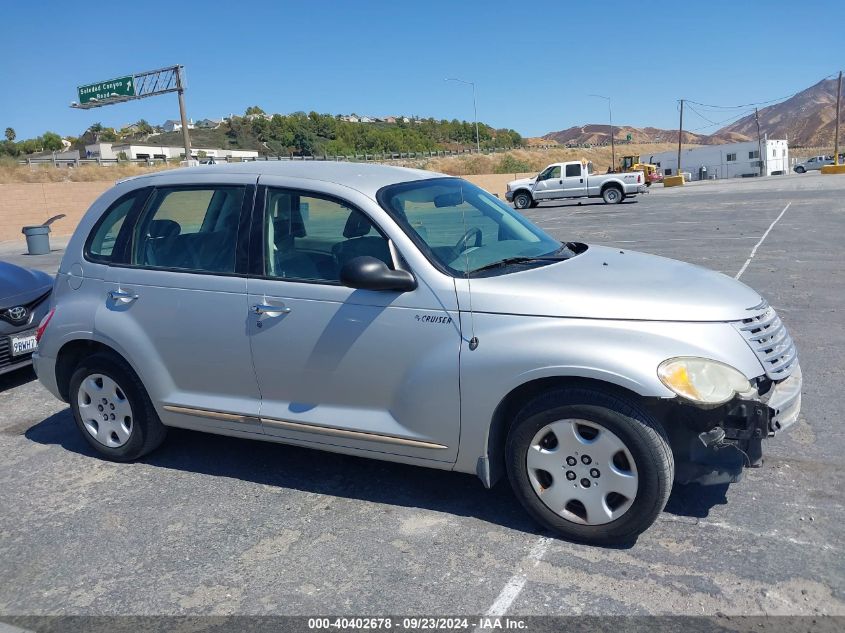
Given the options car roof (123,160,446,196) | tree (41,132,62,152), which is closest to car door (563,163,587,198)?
car roof (123,160,446,196)

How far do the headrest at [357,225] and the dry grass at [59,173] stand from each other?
→ 42132 millimetres

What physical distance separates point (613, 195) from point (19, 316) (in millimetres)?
27613

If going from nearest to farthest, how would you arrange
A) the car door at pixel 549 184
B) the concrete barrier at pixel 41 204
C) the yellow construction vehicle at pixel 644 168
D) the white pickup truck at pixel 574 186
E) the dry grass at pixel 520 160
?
the white pickup truck at pixel 574 186, the concrete barrier at pixel 41 204, the car door at pixel 549 184, the yellow construction vehicle at pixel 644 168, the dry grass at pixel 520 160

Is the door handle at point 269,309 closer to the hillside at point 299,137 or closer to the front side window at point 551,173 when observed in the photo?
the front side window at point 551,173

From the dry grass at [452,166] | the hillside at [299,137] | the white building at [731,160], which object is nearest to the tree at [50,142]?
the hillside at [299,137]

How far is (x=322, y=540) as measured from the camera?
3.76 m

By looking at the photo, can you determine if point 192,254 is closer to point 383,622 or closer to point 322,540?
point 322,540

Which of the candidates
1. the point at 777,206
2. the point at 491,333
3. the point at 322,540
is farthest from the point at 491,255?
the point at 777,206

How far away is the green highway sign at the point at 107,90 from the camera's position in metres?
37.8

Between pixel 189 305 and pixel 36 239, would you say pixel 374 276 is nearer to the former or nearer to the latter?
pixel 189 305

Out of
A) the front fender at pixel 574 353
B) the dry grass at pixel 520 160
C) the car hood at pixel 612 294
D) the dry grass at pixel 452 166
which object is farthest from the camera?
the dry grass at pixel 520 160

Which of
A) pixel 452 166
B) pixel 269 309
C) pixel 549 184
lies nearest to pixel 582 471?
pixel 269 309

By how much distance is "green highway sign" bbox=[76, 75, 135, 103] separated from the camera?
124 ft

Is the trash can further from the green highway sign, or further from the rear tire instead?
the rear tire
